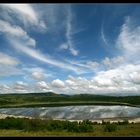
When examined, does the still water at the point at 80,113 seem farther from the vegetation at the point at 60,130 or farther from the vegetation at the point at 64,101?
the vegetation at the point at 60,130

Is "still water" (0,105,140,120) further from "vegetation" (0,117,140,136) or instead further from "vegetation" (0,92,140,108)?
"vegetation" (0,117,140,136)

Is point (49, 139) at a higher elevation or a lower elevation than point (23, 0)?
lower

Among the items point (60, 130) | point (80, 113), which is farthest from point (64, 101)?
point (60, 130)

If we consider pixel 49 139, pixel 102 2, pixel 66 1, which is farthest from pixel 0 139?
pixel 102 2

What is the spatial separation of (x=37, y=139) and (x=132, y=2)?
1.70 m

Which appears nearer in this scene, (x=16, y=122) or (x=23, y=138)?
(x=23, y=138)

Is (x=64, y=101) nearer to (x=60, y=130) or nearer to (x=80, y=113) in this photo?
(x=80, y=113)

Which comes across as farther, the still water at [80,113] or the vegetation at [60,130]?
the still water at [80,113]

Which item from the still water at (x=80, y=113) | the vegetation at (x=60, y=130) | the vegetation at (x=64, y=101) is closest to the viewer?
the vegetation at (x=60, y=130)

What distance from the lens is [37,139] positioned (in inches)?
98.4

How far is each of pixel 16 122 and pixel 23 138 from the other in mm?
16107

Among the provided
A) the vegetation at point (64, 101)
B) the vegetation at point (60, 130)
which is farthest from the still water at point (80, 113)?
the vegetation at point (60, 130)

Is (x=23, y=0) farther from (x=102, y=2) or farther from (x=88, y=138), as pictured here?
(x=88, y=138)

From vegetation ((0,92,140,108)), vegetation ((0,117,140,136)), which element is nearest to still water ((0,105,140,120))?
vegetation ((0,92,140,108))
